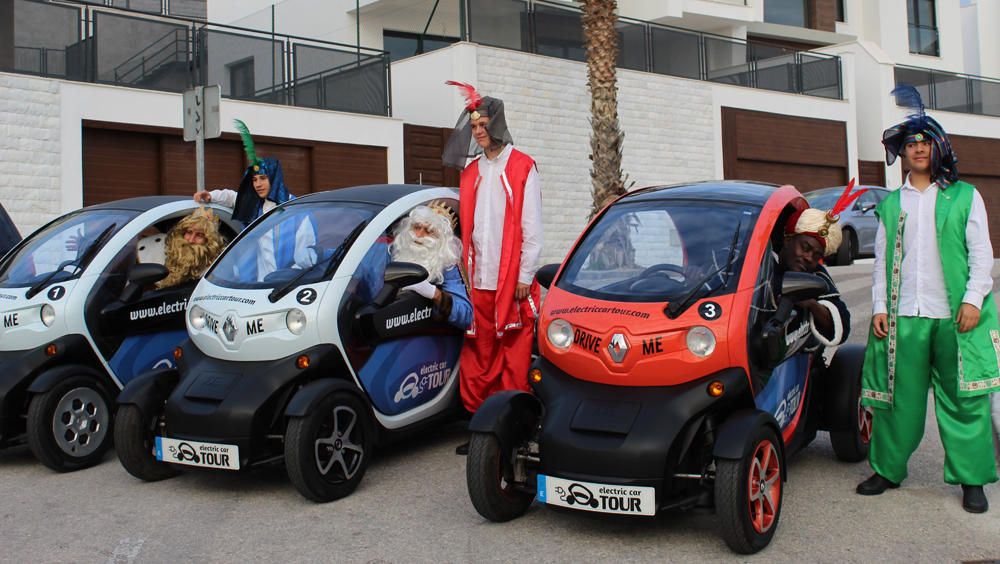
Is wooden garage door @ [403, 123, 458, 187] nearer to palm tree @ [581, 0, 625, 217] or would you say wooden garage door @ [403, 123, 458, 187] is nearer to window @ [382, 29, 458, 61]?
palm tree @ [581, 0, 625, 217]

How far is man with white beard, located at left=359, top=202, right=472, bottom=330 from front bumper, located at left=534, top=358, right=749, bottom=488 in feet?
5.61

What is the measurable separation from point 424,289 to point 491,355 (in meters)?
0.63

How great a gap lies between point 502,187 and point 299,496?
2.30 m

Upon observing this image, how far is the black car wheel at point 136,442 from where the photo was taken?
6.05 metres

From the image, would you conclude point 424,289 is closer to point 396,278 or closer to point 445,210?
point 396,278

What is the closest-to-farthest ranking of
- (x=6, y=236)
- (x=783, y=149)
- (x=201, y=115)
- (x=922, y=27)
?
(x=6, y=236)
(x=201, y=115)
(x=783, y=149)
(x=922, y=27)

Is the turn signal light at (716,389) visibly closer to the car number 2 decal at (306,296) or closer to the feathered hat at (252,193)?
the car number 2 decal at (306,296)

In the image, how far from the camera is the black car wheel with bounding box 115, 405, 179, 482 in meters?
6.05

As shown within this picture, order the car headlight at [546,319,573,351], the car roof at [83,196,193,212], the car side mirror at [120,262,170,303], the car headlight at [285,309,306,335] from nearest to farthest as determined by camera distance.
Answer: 1. the car headlight at [546,319,573,351]
2. the car headlight at [285,309,306,335]
3. the car side mirror at [120,262,170,303]
4. the car roof at [83,196,193,212]

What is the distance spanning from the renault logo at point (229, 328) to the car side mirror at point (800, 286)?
300 cm

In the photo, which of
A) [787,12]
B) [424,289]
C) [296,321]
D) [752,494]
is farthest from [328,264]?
[787,12]

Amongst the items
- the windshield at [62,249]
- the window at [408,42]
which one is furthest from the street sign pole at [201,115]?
the window at [408,42]

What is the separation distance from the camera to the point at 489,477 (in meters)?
4.99

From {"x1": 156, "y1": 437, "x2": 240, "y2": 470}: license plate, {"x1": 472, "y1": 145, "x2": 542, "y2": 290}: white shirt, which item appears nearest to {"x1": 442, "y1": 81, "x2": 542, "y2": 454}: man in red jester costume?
{"x1": 472, "y1": 145, "x2": 542, "y2": 290}: white shirt
